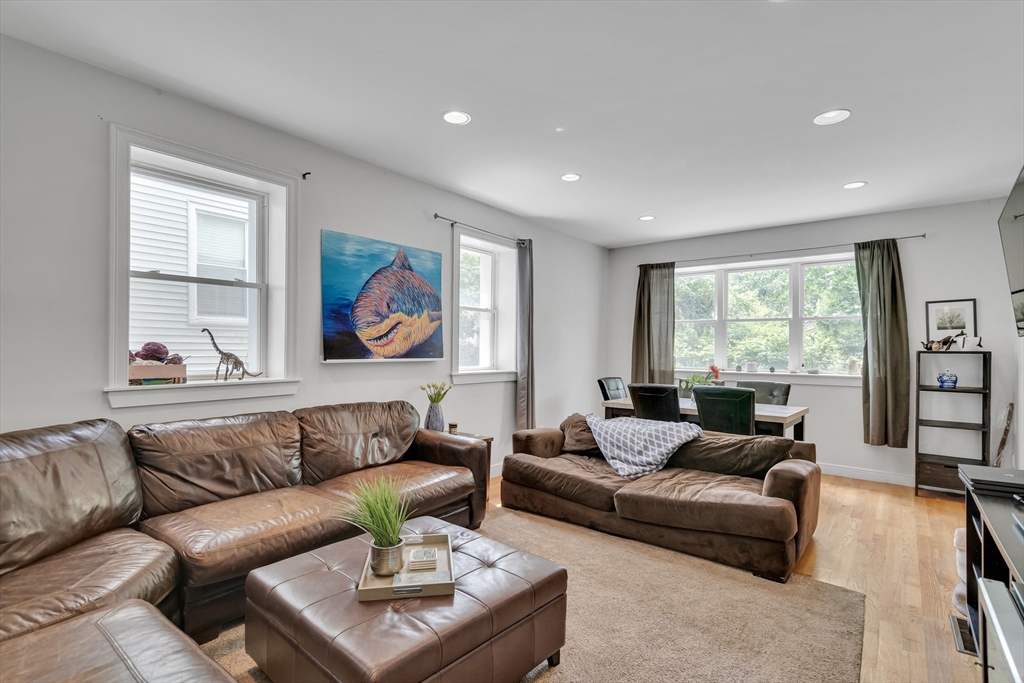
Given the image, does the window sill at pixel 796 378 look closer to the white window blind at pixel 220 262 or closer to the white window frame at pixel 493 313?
the white window frame at pixel 493 313

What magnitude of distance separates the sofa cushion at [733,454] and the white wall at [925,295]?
2.14m

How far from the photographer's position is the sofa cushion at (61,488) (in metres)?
1.75

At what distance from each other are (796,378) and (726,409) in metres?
1.95

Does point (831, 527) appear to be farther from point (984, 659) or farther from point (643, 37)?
point (643, 37)

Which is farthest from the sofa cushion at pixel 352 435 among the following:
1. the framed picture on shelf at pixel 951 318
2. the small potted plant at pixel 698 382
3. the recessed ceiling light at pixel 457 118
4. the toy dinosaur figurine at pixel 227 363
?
the framed picture on shelf at pixel 951 318

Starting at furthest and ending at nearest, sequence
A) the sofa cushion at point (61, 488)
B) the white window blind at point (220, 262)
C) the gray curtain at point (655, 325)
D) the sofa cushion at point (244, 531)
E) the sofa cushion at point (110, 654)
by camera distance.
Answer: the gray curtain at point (655, 325), the white window blind at point (220, 262), the sofa cushion at point (244, 531), the sofa cushion at point (61, 488), the sofa cushion at point (110, 654)

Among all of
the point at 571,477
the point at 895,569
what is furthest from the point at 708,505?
the point at 895,569

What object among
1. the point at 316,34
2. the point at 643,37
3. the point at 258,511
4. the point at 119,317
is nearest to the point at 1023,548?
the point at 643,37

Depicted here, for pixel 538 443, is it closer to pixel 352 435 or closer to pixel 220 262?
pixel 352 435

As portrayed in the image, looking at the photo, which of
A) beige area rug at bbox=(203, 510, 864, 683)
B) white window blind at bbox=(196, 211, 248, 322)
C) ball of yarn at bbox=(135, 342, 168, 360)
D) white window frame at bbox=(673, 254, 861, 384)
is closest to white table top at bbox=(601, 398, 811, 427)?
white window frame at bbox=(673, 254, 861, 384)

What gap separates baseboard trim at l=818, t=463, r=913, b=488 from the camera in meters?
4.54

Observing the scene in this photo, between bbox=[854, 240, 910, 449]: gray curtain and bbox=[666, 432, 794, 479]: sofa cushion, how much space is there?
2.04m

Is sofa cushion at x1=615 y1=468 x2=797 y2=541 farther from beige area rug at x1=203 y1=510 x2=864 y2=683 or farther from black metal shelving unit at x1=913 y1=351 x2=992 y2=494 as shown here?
black metal shelving unit at x1=913 y1=351 x2=992 y2=494

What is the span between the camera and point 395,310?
3721 mm
